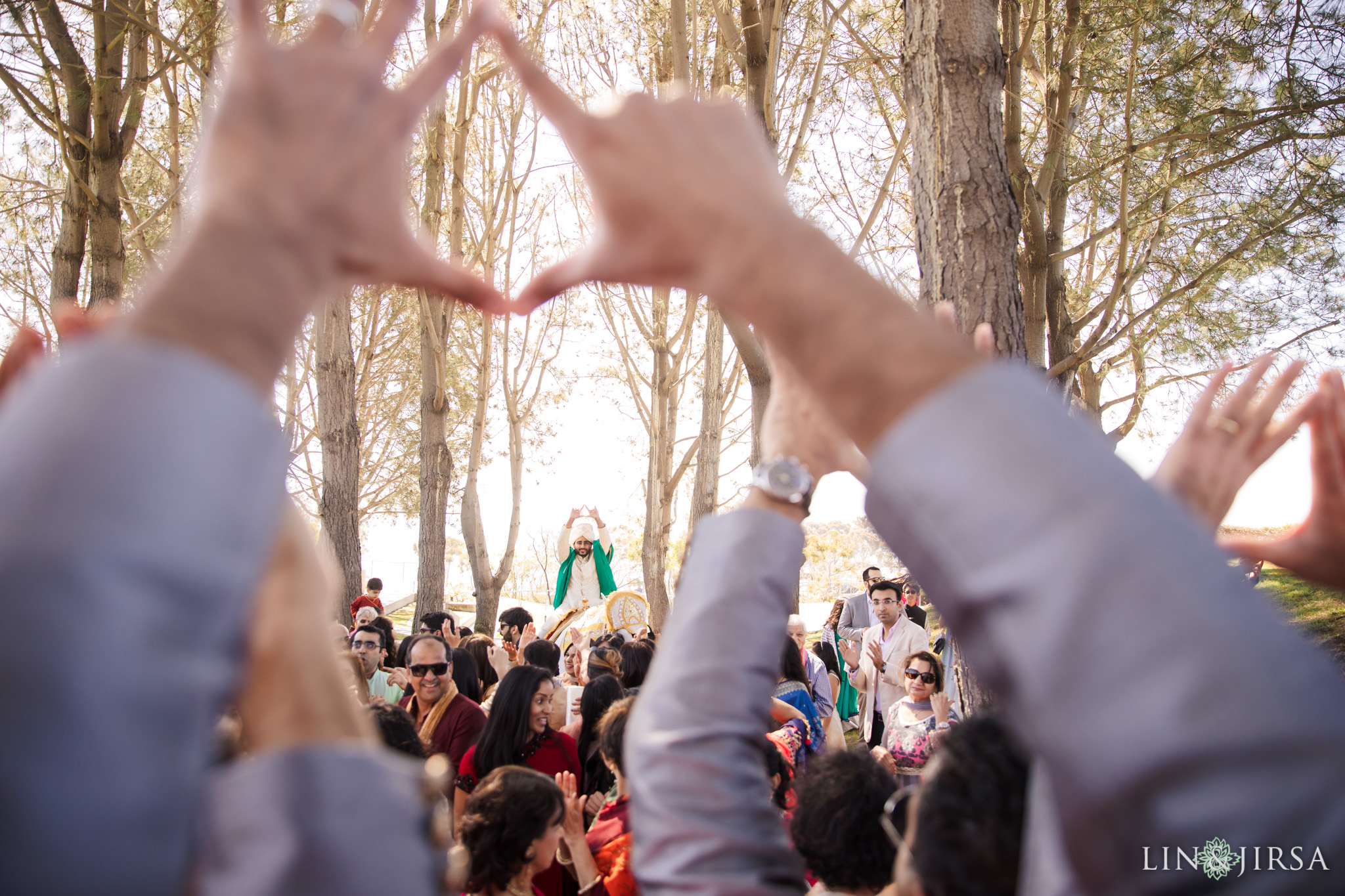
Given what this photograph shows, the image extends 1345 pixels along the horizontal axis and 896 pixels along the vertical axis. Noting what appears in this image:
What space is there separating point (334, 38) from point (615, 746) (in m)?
2.94

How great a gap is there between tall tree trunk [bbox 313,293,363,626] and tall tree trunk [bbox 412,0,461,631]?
1.51 metres

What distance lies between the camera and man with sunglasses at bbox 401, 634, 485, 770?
4410mm

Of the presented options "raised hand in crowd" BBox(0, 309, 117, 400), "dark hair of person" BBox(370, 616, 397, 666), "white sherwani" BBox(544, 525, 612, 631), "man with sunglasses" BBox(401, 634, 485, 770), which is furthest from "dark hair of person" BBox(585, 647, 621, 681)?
"raised hand in crowd" BBox(0, 309, 117, 400)

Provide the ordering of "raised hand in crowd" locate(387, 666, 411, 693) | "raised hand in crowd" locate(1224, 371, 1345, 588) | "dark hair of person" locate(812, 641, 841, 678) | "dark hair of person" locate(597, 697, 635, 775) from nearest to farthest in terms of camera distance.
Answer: "raised hand in crowd" locate(1224, 371, 1345, 588) < "dark hair of person" locate(597, 697, 635, 775) < "raised hand in crowd" locate(387, 666, 411, 693) < "dark hair of person" locate(812, 641, 841, 678)

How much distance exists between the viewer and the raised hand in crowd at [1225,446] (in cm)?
95

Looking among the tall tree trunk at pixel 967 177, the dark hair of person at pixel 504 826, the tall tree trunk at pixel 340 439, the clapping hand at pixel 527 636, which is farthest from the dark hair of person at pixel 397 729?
the tall tree trunk at pixel 340 439

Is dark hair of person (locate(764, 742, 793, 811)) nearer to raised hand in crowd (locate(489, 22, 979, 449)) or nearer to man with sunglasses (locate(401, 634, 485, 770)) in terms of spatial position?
man with sunglasses (locate(401, 634, 485, 770))

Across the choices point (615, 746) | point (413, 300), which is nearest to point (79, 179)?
point (615, 746)

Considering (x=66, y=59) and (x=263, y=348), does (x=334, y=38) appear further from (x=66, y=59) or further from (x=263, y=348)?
(x=66, y=59)

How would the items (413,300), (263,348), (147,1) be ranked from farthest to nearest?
(413,300) < (147,1) < (263,348)

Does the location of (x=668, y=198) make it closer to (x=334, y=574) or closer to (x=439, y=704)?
(x=334, y=574)

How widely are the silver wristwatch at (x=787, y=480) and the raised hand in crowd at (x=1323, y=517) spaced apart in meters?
0.45

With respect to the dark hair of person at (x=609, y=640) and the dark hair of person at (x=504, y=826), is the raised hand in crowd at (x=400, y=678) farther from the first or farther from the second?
the dark hair of person at (x=504, y=826)

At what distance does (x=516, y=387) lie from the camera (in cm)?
1705
